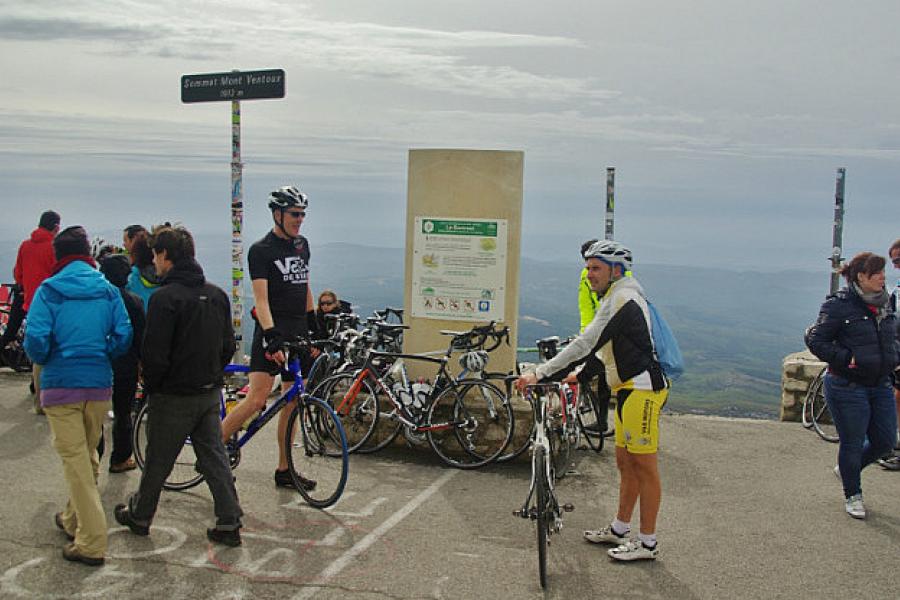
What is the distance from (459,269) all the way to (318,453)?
2.25 m

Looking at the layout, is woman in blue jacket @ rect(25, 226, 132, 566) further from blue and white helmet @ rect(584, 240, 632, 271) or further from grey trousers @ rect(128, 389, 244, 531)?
blue and white helmet @ rect(584, 240, 632, 271)

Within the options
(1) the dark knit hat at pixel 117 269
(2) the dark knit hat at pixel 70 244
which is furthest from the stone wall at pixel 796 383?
(2) the dark knit hat at pixel 70 244

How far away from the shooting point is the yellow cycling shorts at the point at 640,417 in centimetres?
532

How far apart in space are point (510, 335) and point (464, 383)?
2.80ft

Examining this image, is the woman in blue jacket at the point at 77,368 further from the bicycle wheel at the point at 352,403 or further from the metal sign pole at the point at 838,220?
the metal sign pole at the point at 838,220

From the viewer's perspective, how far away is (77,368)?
511 centimetres

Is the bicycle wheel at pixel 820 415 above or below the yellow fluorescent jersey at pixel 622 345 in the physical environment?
below

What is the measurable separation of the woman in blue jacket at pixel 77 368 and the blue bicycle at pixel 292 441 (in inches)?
38.3

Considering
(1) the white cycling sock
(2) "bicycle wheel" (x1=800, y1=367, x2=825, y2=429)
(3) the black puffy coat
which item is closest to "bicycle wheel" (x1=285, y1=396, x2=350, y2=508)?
(1) the white cycling sock

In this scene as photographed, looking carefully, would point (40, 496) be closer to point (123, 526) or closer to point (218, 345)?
point (123, 526)

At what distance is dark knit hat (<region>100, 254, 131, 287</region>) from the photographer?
6.82 metres

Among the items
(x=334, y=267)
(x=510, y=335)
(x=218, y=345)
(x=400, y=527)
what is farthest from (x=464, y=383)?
(x=334, y=267)

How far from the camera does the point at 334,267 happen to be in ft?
406

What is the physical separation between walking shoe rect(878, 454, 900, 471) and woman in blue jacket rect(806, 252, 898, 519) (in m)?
1.38
